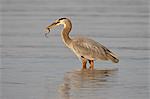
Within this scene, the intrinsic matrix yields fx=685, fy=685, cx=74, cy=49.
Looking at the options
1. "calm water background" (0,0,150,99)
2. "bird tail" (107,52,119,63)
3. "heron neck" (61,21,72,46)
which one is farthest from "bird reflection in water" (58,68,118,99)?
"heron neck" (61,21,72,46)

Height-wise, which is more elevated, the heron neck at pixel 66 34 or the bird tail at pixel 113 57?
the heron neck at pixel 66 34

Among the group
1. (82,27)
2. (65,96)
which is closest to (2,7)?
(82,27)

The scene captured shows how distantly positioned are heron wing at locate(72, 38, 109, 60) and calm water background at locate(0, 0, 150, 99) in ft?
1.01

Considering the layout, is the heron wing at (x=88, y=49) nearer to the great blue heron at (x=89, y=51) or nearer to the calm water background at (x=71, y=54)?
the great blue heron at (x=89, y=51)

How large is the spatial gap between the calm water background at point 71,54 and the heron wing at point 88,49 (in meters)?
0.31

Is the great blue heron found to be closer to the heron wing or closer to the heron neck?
the heron wing

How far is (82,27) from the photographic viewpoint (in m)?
21.5

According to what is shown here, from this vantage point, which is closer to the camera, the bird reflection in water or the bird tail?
the bird reflection in water

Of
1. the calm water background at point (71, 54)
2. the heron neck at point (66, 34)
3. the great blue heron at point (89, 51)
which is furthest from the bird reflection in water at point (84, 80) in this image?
the heron neck at point (66, 34)

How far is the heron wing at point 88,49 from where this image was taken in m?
15.4

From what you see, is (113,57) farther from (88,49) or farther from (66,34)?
(66,34)

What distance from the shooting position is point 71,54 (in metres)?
16.9

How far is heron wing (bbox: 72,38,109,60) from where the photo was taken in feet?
50.6

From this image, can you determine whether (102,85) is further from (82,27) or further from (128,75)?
(82,27)
